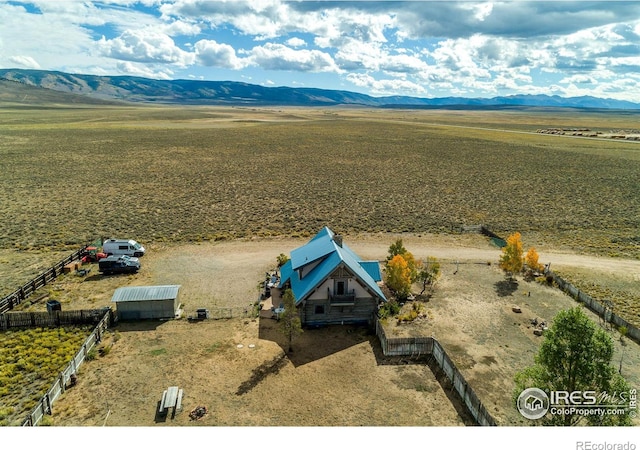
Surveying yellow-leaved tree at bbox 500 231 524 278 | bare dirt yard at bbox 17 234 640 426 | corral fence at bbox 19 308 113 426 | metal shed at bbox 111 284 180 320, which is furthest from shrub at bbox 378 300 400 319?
corral fence at bbox 19 308 113 426

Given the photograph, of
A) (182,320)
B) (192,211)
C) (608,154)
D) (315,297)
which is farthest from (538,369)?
(608,154)

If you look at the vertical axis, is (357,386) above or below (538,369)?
below

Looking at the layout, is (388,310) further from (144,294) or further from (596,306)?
(144,294)

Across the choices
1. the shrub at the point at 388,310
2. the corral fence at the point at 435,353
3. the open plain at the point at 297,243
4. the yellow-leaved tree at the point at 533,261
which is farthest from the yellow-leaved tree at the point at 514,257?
the corral fence at the point at 435,353

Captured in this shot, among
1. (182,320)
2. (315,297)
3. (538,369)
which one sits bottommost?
(182,320)

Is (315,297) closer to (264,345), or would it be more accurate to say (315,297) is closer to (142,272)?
(264,345)

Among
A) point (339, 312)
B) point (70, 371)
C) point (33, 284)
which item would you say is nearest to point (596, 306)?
point (339, 312)
